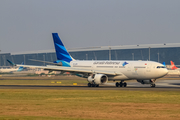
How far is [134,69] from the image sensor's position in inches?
2046

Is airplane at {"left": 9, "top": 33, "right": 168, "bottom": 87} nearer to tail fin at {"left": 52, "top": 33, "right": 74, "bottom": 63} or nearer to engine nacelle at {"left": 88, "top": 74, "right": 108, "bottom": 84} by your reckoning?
engine nacelle at {"left": 88, "top": 74, "right": 108, "bottom": 84}

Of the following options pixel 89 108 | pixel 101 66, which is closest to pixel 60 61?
pixel 101 66

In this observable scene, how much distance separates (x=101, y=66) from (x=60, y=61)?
903cm

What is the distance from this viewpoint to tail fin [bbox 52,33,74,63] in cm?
6174

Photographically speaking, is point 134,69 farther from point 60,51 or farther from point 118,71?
point 60,51

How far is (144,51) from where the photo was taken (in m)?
192

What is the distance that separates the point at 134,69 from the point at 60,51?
16.6 meters

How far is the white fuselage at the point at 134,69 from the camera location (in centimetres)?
5057

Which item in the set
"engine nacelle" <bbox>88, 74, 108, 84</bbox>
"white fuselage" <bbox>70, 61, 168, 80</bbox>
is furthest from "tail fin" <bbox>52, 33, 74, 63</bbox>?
"engine nacelle" <bbox>88, 74, 108, 84</bbox>

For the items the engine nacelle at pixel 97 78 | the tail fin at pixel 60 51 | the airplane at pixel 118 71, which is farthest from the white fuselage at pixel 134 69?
the tail fin at pixel 60 51

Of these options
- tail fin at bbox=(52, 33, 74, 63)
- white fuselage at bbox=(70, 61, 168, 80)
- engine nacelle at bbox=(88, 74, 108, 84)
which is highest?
tail fin at bbox=(52, 33, 74, 63)

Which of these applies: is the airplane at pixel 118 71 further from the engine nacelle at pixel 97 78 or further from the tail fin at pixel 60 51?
the tail fin at pixel 60 51

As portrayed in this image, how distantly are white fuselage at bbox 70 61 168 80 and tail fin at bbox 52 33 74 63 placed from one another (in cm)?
627

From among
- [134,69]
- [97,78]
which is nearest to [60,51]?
[97,78]
